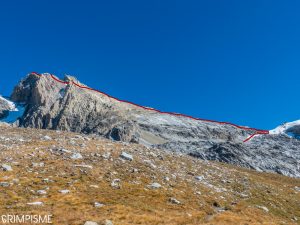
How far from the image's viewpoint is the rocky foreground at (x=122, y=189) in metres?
29.7

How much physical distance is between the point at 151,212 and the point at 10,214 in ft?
38.6

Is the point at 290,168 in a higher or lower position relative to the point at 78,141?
higher

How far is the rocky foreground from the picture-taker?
29.7 m

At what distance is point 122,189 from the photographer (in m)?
37.1

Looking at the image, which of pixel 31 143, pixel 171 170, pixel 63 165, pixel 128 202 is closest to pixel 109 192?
pixel 128 202

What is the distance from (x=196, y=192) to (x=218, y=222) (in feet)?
28.6

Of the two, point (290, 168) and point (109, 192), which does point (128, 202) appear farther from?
point (290, 168)

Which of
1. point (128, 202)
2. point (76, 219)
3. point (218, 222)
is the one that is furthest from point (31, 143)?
point (218, 222)

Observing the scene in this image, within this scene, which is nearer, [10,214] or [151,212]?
[10,214]

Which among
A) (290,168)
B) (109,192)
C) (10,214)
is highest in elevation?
(290,168)

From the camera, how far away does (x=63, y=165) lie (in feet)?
132

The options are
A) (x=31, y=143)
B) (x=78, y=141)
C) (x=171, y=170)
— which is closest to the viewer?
(x=171, y=170)

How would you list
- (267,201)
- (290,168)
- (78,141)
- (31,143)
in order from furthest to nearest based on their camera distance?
1. (290,168)
2. (78,141)
3. (31,143)
4. (267,201)

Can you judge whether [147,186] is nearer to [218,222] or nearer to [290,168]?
[218,222]
